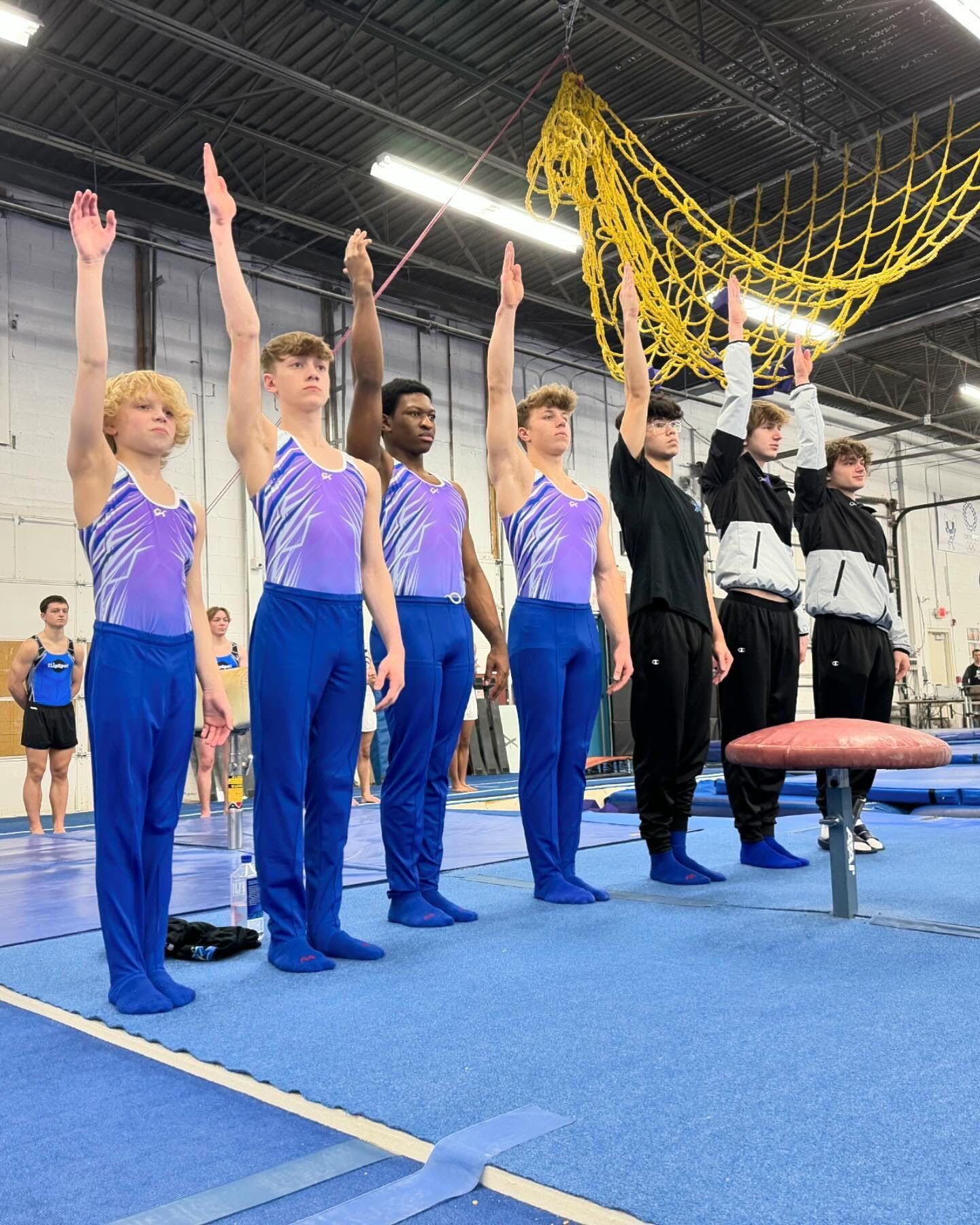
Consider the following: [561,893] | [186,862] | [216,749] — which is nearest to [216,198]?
[561,893]

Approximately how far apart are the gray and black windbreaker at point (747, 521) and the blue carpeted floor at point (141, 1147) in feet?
10.1

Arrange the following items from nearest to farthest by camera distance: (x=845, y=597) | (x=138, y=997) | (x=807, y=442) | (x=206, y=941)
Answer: (x=138, y=997), (x=206, y=941), (x=807, y=442), (x=845, y=597)

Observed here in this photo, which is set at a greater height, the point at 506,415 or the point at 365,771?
the point at 506,415

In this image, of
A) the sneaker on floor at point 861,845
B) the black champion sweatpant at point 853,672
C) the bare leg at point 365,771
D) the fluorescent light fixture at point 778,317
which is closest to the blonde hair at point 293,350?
the black champion sweatpant at point 853,672

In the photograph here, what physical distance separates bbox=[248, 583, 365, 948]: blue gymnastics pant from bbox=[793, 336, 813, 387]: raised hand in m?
2.51

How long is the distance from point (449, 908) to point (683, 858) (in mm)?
1104

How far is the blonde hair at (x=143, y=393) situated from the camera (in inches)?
111

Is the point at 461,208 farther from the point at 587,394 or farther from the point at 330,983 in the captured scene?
the point at 330,983

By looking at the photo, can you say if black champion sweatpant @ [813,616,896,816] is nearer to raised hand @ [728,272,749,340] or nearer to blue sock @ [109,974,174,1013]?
raised hand @ [728,272,749,340]

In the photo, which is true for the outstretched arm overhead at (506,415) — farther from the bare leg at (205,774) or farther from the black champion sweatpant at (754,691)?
the bare leg at (205,774)

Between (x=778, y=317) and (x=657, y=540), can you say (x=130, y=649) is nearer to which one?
(x=657, y=540)

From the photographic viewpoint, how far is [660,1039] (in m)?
2.11

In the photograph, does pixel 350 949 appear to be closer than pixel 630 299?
Yes

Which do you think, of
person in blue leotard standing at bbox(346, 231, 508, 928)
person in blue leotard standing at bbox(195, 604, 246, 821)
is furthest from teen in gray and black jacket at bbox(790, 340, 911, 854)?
person in blue leotard standing at bbox(195, 604, 246, 821)
